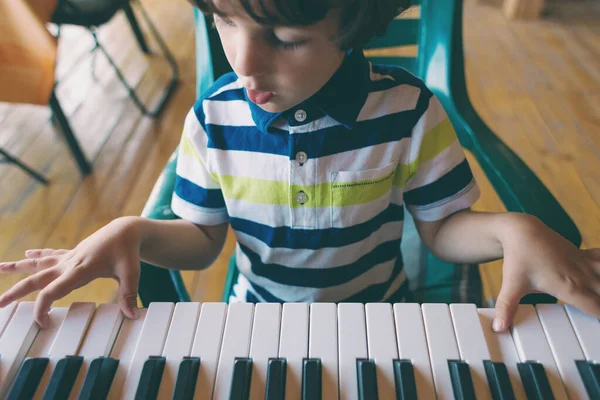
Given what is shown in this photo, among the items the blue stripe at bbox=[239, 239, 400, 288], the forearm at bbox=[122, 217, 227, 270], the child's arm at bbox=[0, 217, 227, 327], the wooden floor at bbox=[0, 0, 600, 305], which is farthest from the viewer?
the wooden floor at bbox=[0, 0, 600, 305]

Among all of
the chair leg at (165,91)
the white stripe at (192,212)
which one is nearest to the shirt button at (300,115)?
the white stripe at (192,212)

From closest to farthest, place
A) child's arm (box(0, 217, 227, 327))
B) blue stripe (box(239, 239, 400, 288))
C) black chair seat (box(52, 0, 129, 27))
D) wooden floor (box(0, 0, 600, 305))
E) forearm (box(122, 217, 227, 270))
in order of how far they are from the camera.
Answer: child's arm (box(0, 217, 227, 327)) → forearm (box(122, 217, 227, 270)) → blue stripe (box(239, 239, 400, 288)) → wooden floor (box(0, 0, 600, 305)) → black chair seat (box(52, 0, 129, 27))

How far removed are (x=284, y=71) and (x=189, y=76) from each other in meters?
2.14

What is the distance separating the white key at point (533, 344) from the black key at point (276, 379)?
248 millimetres

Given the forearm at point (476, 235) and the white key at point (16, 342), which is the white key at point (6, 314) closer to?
the white key at point (16, 342)

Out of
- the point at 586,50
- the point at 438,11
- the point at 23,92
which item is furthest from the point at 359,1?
the point at 586,50

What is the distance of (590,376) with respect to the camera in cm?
47

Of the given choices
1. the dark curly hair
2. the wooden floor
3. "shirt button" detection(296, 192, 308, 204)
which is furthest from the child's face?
the wooden floor

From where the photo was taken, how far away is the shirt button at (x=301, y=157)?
636mm

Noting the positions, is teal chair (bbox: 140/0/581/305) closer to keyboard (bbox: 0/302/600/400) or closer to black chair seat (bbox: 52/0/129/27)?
keyboard (bbox: 0/302/600/400)

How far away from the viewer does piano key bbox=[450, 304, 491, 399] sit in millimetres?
468

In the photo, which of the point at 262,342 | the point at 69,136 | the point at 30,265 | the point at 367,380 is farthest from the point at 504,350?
the point at 69,136

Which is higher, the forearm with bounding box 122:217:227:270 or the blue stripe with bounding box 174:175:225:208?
the blue stripe with bounding box 174:175:225:208

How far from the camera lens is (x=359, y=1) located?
50 centimetres
